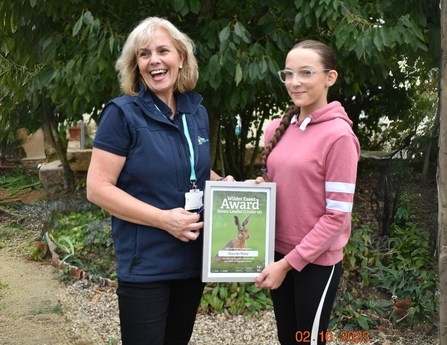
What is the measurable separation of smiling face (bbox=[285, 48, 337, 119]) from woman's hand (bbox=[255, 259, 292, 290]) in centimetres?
64

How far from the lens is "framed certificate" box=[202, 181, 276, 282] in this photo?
2.40 meters

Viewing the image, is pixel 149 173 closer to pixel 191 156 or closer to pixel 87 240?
pixel 191 156

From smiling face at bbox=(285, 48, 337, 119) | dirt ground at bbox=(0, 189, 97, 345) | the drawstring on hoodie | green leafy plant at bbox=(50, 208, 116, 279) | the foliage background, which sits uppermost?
the foliage background

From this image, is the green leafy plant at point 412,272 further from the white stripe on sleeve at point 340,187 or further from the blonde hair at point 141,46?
the blonde hair at point 141,46

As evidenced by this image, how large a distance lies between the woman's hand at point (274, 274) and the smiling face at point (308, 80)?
64 centimetres

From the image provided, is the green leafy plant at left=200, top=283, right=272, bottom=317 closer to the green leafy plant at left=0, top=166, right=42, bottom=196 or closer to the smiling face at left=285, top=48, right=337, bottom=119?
the smiling face at left=285, top=48, right=337, bottom=119

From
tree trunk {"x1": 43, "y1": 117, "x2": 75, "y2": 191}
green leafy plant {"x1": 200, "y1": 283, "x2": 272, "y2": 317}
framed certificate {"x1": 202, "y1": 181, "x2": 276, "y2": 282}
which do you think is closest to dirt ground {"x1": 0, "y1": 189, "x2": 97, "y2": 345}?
green leafy plant {"x1": 200, "y1": 283, "x2": 272, "y2": 317}

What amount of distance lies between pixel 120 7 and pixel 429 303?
3.42m

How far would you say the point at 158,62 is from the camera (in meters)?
2.42

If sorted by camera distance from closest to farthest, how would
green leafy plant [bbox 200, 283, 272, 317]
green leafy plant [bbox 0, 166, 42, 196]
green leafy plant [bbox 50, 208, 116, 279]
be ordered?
green leafy plant [bbox 200, 283, 272, 317] → green leafy plant [bbox 50, 208, 116, 279] → green leafy plant [bbox 0, 166, 42, 196]

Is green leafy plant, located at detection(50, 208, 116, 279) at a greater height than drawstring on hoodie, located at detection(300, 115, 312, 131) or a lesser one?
lesser

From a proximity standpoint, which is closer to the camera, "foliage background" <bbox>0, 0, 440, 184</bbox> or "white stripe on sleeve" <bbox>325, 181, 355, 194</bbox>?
"white stripe on sleeve" <bbox>325, 181, 355, 194</bbox>

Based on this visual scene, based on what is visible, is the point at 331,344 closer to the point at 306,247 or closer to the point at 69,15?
the point at 306,247

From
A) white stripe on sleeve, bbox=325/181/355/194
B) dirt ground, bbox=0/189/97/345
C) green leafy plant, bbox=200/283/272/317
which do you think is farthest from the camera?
Answer: green leafy plant, bbox=200/283/272/317
